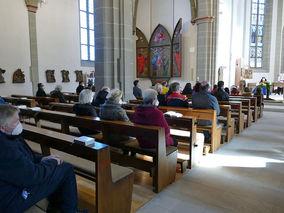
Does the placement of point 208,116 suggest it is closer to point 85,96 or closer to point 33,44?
point 85,96

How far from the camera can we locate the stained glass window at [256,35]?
20.3 m

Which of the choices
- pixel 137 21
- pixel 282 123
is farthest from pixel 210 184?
pixel 137 21

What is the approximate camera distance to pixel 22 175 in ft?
5.35

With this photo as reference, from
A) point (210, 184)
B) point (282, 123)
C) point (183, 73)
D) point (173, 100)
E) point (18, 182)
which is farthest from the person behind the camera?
point (183, 73)

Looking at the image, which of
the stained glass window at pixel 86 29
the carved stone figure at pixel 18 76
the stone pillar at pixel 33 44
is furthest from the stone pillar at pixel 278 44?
the carved stone figure at pixel 18 76

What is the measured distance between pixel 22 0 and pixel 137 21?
23.0 feet

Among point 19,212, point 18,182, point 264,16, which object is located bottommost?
point 19,212

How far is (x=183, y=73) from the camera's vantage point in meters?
13.9

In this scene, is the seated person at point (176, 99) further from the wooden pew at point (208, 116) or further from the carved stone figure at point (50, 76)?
the carved stone figure at point (50, 76)

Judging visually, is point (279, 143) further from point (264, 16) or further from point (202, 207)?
point (264, 16)

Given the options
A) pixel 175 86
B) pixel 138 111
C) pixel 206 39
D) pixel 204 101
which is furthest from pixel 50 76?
pixel 138 111

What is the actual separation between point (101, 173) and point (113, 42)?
585 centimetres

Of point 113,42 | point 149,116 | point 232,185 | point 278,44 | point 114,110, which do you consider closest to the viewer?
point 149,116

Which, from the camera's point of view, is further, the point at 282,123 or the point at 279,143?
the point at 282,123
